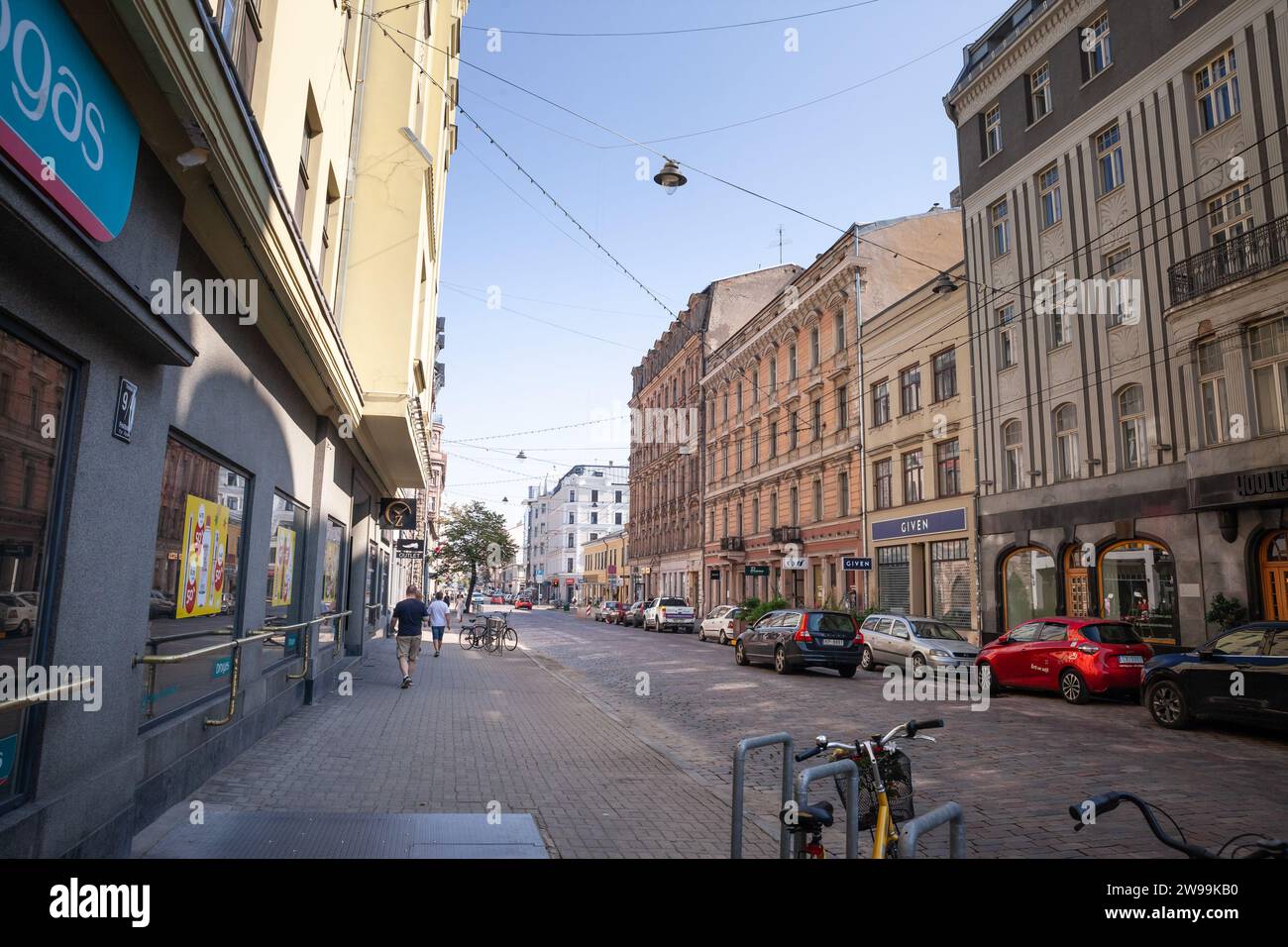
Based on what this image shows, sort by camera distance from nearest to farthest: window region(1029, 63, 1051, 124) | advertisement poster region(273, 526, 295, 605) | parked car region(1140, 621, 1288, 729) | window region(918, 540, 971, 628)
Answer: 1. advertisement poster region(273, 526, 295, 605)
2. parked car region(1140, 621, 1288, 729)
3. window region(1029, 63, 1051, 124)
4. window region(918, 540, 971, 628)

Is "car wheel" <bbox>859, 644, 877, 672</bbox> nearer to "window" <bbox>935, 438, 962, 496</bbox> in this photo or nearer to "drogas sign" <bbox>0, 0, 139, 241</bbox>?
"window" <bbox>935, 438, 962, 496</bbox>

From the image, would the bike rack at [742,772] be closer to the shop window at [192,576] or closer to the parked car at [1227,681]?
the shop window at [192,576]

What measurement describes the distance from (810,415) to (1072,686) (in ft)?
75.8

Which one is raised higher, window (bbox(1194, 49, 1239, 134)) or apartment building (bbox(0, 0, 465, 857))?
window (bbox(1194, 49, 1239, 134))

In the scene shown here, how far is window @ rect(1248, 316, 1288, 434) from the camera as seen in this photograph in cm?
1639

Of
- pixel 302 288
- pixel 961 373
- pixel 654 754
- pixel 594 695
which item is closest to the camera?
pixel 302 288

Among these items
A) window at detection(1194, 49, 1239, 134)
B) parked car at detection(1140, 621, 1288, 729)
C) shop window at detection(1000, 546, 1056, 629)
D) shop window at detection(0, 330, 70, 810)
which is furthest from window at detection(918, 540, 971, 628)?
shop window at detection(0, 330, 70, 810)

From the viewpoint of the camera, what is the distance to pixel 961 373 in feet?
87.6

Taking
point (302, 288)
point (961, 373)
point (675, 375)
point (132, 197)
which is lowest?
point (132, 197)

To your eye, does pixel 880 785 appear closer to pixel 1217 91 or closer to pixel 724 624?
pixel 1217 91

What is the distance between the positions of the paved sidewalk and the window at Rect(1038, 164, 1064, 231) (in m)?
19.4

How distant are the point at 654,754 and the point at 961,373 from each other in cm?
2121

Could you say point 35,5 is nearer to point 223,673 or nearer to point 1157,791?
point 223,673
